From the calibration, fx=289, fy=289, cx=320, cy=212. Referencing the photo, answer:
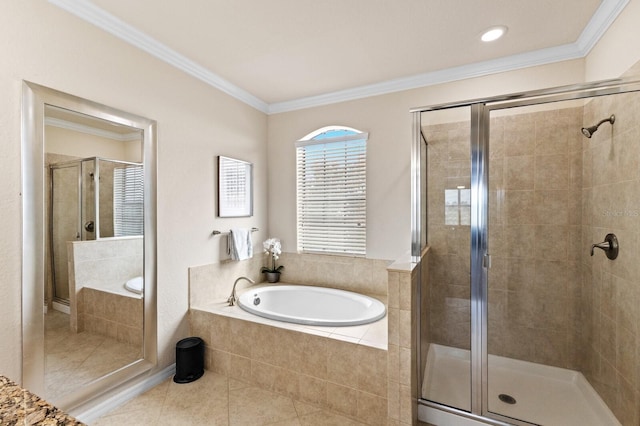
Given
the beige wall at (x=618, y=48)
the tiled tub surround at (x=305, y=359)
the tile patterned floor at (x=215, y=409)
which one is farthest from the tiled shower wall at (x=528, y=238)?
the tile patterned floor at (x=215, y=409)

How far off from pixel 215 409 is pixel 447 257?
2022 millimetres

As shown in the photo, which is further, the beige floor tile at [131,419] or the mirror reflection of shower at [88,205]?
the beige floor tile at [131,419]

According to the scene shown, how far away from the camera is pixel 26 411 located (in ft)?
1.93

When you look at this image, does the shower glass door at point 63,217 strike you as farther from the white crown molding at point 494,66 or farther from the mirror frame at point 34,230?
the white crown molding at point 494,66

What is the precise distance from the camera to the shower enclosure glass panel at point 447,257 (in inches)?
79.5

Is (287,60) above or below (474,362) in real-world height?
above

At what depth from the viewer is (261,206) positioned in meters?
3.39

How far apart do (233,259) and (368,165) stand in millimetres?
1640

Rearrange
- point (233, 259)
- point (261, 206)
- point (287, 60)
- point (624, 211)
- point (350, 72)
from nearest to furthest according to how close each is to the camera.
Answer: point (624, 211)
point (287, 60)
point (350, 72)
point (233, 259)
point (261, 206)

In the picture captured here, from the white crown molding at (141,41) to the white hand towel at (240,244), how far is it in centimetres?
139

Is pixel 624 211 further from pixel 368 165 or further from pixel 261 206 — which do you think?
pixel 261 206

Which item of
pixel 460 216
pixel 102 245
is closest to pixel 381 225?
pixel 460 216

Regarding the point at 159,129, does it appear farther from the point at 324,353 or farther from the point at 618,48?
the point at 618,48

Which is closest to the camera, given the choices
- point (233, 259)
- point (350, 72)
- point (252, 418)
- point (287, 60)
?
point (252, 418)
